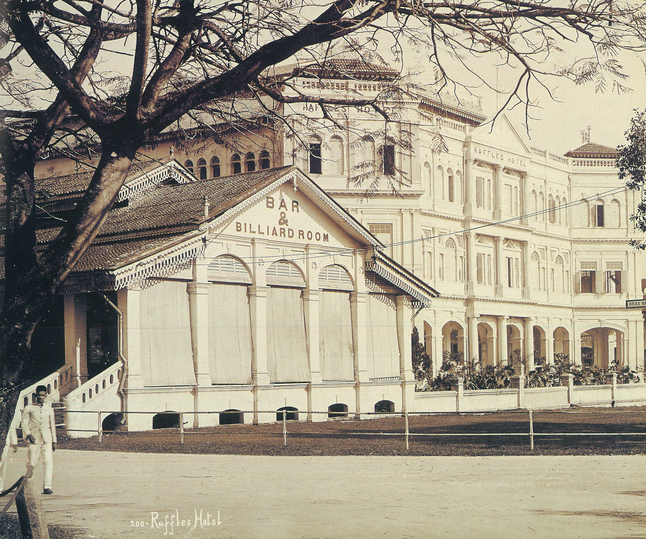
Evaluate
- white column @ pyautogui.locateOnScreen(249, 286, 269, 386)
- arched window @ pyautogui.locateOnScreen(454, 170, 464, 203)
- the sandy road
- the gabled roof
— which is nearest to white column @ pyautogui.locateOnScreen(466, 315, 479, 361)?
arched window @ pyautogui.locateOnScreen(454, 170, 464, 203)

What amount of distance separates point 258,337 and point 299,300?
224 cm

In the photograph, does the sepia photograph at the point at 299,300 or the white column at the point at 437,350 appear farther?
the white column at the point at 437,350

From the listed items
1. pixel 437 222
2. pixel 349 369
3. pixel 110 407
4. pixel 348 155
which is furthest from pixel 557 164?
pixel 110 407

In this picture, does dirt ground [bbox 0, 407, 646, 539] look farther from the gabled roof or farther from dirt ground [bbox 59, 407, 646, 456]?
the gabled roof

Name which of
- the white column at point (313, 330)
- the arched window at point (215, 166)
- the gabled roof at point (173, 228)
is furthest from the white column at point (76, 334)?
the arched window at point (215, 166)

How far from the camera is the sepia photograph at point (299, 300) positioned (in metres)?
10.1

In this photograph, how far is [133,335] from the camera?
79.0 feet

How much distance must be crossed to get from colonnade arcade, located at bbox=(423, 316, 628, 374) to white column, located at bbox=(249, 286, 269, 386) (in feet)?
81.2

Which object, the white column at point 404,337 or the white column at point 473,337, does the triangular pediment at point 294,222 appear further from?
the white column at point 473,337

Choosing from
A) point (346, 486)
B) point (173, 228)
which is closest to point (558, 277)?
point (173, 228)

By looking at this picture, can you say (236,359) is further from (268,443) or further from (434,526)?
(434,526)

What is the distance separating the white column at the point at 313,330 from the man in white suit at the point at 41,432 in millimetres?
16028

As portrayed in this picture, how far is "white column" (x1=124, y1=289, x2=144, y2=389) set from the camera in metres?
23.9

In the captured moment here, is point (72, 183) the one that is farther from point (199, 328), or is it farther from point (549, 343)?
point (549, 343)
